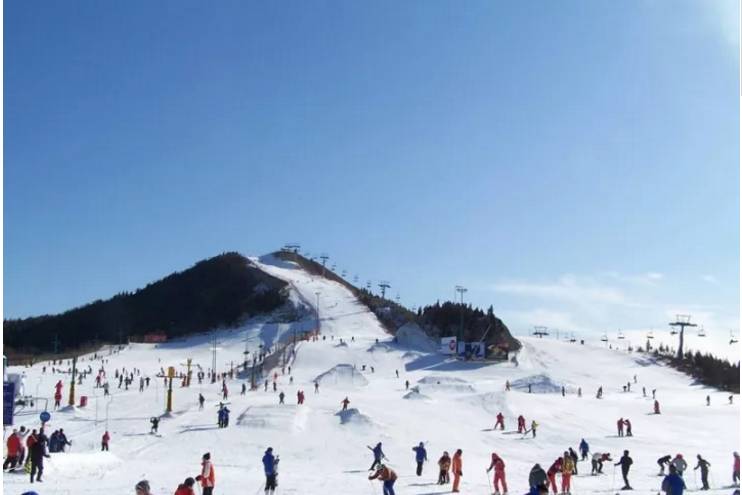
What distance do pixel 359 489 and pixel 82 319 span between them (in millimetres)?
137561

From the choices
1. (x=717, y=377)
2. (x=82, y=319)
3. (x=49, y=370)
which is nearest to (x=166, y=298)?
(x=82, y=319)

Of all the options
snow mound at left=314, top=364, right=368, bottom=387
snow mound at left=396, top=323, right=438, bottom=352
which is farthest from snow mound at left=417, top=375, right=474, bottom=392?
snow mound at left=396, top=323, right=438, bottom=352

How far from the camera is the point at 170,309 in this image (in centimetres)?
13988

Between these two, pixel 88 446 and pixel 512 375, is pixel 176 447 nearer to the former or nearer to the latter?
pixel 88 446

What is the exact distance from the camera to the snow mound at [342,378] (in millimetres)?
51850

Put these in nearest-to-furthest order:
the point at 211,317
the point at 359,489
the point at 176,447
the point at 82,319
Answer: the point at 359,489
the point at 176,447
the point at 211,317
the point at 82,319

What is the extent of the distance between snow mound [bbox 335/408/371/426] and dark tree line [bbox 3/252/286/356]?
87814 mm

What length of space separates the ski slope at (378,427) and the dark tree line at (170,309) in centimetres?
5718

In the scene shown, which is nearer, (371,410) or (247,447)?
(247,447)

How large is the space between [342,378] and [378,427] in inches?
929

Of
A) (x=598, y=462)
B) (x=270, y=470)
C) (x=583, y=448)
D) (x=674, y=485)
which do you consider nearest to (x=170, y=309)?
(x=583, y=448)

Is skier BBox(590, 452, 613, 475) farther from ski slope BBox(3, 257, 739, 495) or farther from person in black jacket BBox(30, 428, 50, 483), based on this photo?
person in black jacket BBox(30, 428, 50, 483)

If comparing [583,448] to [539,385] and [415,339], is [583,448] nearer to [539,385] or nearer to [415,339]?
[539,385]

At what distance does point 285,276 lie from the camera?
5295 inches
